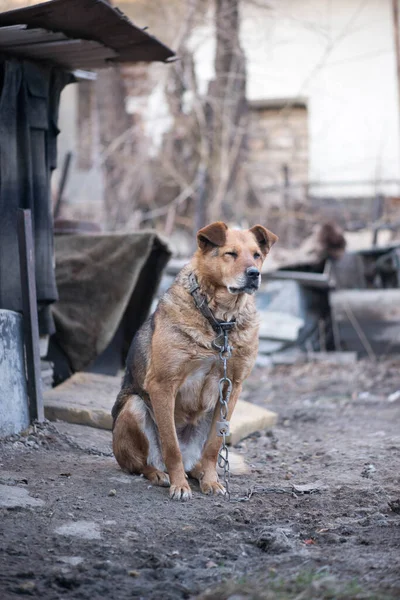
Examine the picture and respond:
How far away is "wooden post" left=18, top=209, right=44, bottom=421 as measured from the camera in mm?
5422

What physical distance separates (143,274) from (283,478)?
10.3 feet

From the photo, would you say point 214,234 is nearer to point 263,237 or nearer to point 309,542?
point 263,237

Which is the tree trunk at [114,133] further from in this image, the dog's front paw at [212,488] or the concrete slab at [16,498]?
A: the concrete slab at [16,498]

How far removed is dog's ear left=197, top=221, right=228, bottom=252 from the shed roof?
169 cm

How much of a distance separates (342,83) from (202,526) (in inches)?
604

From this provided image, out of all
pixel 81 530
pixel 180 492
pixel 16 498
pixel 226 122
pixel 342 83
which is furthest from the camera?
pixel 342 83

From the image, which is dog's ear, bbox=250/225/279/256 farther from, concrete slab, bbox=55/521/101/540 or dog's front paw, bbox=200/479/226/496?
concrete slab, bbox=55/521/101/540

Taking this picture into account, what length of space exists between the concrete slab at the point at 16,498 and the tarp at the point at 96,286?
2979mm

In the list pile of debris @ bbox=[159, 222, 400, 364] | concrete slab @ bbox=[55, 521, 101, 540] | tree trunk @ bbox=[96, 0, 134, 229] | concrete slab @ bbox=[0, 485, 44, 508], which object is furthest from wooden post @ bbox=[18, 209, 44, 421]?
tree trunk @ bbox=[96, 0, 134, 229]

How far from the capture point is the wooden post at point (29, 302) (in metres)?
5.42

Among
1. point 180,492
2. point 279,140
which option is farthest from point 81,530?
point 279,140

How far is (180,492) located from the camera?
441 cm

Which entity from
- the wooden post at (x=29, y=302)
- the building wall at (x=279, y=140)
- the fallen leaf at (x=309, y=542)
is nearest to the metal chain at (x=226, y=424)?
the fallen leaf at (x=309, y=542)

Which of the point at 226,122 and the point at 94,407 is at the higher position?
the point at 226,122
